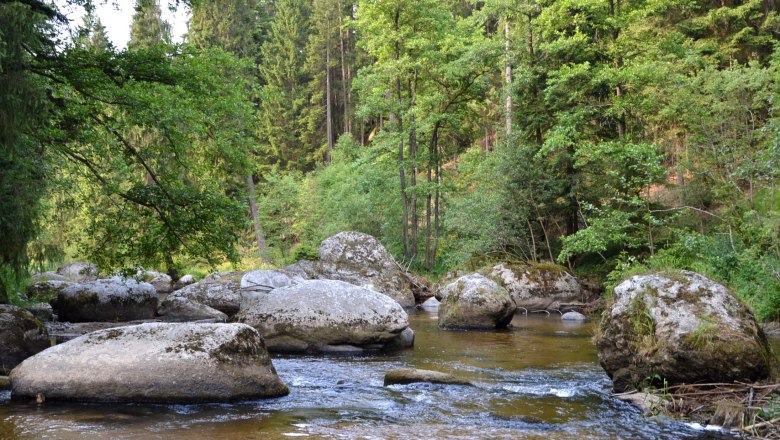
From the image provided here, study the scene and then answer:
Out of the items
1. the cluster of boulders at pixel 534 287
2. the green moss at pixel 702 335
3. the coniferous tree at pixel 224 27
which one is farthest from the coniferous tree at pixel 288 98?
the green moss at pixel 702 335

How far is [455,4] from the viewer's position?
43625 millimetres

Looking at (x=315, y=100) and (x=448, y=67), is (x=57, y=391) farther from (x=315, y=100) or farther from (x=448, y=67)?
(x=315, y=100)

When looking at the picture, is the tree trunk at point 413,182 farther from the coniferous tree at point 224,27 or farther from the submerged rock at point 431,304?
the coniferous tree at point 224,27

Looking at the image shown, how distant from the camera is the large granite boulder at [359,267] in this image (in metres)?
21.8

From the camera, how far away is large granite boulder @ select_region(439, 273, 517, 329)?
15117mm

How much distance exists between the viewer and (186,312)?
1404 cm

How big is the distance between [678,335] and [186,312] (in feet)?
34.7

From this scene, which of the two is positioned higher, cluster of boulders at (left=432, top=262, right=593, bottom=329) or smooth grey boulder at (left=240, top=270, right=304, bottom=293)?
smooth grey boulder at (left=240, top=270, right=304, bottom=293)

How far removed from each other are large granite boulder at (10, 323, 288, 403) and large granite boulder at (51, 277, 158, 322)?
263 inches

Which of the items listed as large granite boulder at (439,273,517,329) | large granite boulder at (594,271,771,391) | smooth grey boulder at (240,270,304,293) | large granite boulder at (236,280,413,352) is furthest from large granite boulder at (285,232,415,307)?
large granite boulder at (594,271,771,391)

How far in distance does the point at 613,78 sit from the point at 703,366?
48.3 ft

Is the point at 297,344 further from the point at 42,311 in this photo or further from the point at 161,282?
the point at 161,282

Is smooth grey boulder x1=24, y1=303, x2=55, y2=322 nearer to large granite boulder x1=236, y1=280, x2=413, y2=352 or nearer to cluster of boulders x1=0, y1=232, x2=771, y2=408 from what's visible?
cluster of boulders x1=0, y1=232, x2=771, y2=408

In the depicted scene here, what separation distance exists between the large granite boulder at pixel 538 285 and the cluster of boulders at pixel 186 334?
12.0ft
